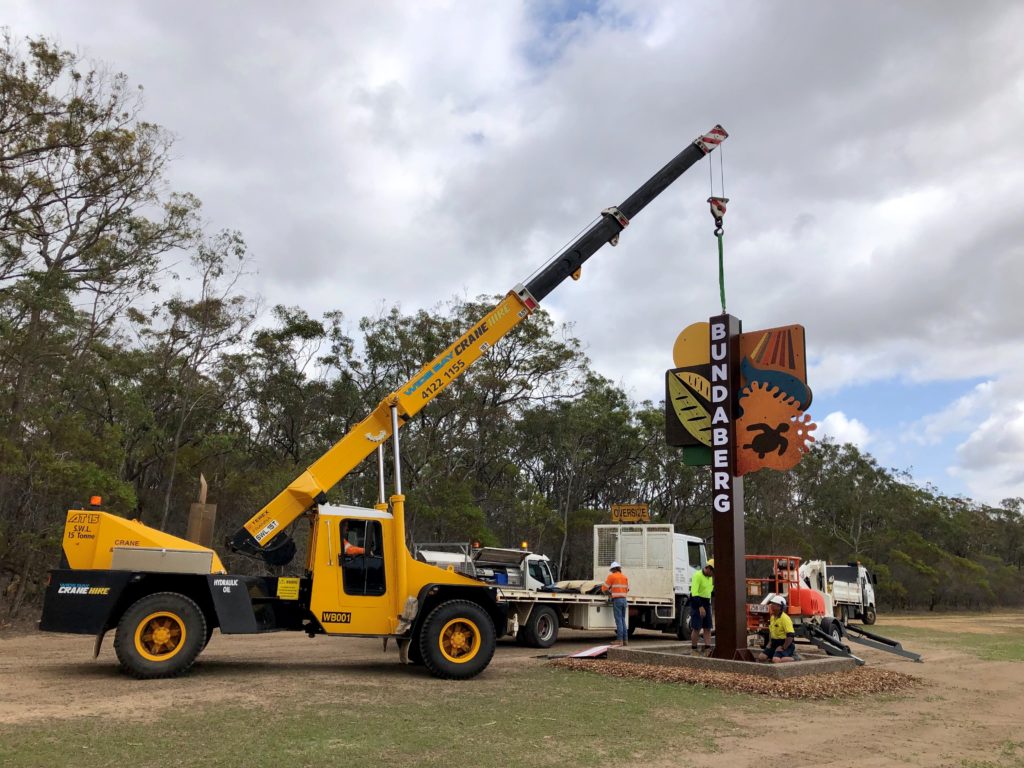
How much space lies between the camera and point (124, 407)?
27.0m

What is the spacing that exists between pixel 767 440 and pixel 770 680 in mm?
3575

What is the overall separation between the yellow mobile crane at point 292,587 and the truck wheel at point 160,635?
0.01 metres

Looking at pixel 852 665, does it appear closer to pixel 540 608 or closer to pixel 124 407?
pixel 540 608

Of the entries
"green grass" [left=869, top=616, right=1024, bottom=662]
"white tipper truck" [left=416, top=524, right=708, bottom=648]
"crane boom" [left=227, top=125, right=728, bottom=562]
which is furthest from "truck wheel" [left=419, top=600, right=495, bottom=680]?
"green grass" [left=869, top=616, right=1024, bottom=662]

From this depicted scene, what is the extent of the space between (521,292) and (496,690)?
21.4ft

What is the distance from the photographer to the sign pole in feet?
40.7

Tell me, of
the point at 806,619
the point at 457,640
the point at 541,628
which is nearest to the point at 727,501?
the point at 457,640

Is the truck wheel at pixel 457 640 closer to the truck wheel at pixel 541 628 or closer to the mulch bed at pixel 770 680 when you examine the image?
the mulch bed at pixel 770 680

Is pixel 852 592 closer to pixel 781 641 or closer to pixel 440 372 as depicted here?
pixel 781 641

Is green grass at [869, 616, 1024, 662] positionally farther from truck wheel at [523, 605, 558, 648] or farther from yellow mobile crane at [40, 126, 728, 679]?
yellow mobile crane at [40, 126, 728, 679]

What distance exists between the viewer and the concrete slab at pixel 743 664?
11.4m

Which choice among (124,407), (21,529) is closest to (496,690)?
(21,529)

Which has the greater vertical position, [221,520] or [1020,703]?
[221,520]

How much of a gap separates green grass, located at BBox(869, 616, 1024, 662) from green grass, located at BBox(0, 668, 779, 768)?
11.3 meters
